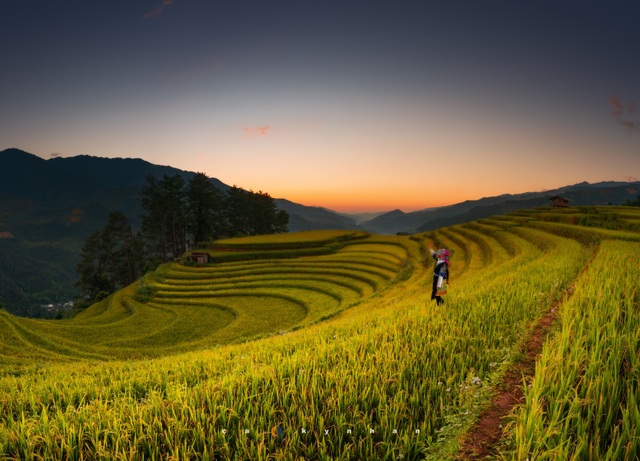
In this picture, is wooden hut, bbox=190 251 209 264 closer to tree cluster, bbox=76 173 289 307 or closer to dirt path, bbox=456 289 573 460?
tree cluster, bbox=76 173 289 307

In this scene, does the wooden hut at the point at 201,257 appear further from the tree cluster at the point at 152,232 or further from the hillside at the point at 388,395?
the hillside at the point at 388,395

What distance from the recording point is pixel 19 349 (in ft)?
41.9

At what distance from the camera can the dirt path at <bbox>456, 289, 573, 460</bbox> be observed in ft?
8.90

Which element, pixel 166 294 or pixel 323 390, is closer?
pixel 323 390

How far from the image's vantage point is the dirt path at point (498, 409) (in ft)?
8.90

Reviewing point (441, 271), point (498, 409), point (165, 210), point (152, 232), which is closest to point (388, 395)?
point (498, 409)

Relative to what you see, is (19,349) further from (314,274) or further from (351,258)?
(351,258)

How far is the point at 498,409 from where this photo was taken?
3.29m

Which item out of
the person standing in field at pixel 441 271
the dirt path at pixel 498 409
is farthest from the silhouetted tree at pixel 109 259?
the dirt path at pixel 498 409

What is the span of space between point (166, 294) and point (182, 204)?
1538 inches

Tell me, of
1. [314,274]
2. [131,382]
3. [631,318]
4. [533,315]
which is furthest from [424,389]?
[314,274]

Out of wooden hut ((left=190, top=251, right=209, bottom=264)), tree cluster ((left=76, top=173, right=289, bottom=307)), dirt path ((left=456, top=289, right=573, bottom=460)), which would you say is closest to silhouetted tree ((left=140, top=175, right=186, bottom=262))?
tree cluster ((left=76, top=173, right=289, bottom=307))

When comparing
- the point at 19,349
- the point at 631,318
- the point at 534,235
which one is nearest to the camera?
the point at 631,318

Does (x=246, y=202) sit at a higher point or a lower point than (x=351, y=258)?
higher
